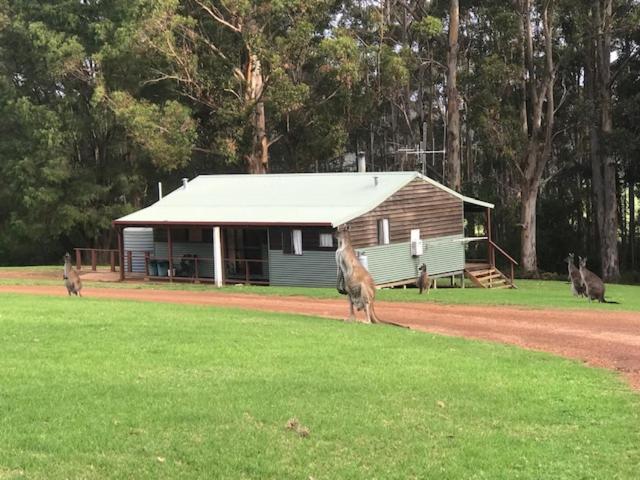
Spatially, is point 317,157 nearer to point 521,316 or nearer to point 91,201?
point 91,201

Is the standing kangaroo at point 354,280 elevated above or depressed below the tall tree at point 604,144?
below

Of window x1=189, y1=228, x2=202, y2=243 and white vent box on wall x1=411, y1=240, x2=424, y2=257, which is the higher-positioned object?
window x1=189, y1=228, x2=202, y2=243

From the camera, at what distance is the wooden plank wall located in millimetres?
26812

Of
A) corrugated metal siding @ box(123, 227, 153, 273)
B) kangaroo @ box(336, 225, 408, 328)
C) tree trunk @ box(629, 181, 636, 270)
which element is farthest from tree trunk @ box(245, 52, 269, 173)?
kangaroo @ box(336, 225, 408, 328)

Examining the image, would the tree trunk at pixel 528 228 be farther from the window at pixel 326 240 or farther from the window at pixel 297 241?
the window at pixel 297 241

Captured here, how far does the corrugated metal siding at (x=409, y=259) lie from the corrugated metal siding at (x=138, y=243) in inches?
431

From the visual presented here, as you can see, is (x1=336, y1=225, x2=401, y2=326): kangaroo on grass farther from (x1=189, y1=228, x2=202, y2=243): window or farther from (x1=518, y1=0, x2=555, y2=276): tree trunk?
(x1=518, y1=0, x2=555, y2=276): tree trunk

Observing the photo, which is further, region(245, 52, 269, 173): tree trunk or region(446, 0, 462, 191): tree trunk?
region(245, 52, 269, 173): tree trunk

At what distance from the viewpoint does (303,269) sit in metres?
27.1

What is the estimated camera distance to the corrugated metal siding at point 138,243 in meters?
32.8

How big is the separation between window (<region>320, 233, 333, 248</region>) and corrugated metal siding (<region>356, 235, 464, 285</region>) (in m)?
1.10

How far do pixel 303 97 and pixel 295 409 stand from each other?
2993 cm

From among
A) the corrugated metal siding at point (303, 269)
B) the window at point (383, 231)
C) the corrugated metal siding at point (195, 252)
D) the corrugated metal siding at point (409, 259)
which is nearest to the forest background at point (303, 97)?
the corrugated metal siding at point (195, 252)

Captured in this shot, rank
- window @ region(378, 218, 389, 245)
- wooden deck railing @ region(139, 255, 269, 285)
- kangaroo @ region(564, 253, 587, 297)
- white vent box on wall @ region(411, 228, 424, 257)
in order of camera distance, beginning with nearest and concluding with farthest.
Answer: kangaroo @ region(564, 253, 587, 297), window @ region(378, 218, 389, 245), white vent box on wall @ region(411, 228, 424, 257), wooden deck railing @ region(139, 255, 269, 285)
